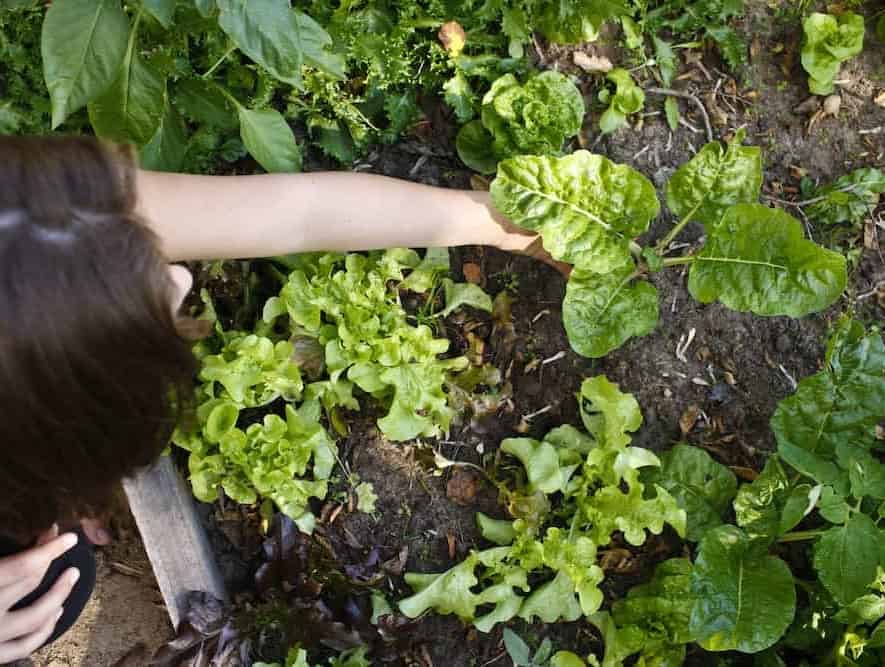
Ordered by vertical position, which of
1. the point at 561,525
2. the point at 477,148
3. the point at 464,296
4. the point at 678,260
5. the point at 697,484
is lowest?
the point at 561,525

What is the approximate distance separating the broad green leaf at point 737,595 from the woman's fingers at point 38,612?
50.3 inches

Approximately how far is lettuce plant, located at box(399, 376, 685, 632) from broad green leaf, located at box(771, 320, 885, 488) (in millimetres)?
316

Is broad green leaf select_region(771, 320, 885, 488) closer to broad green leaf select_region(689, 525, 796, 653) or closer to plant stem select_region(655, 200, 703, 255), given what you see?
broad green leaf select_region(689, 525, 796, 653)

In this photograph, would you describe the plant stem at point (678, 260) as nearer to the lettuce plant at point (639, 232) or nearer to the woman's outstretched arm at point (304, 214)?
the lettuce plant at point (639, 232)

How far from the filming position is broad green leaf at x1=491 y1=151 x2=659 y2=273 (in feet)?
6.07

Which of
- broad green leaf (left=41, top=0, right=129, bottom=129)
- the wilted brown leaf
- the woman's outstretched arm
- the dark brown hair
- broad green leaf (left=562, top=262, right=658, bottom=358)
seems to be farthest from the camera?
the wilted brown leaf

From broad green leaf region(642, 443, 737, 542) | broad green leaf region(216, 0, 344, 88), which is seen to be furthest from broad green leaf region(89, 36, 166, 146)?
broad green leaf region(642, 443, 737, 542)

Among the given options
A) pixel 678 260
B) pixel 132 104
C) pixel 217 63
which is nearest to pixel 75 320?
pixel 132 104

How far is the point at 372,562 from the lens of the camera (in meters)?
2.01

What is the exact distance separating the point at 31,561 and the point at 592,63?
1672 mm

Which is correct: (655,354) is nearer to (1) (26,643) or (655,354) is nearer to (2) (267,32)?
(2) (267,32)

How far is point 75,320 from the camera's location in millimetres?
1172

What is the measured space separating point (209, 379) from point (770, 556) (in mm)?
1291

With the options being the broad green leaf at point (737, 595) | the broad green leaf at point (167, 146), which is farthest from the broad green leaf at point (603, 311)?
the broad green leaf at point (167, 146)
